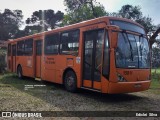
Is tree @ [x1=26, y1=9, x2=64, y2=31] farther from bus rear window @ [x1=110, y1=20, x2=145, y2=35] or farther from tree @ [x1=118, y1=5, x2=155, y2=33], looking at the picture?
bus rear window @ [x1=110, y1=20, x2=145, y2=35]

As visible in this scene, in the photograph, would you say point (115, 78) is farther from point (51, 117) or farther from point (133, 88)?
point (51, 117)

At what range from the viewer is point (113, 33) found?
348 inches

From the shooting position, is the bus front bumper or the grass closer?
the bus front bumper

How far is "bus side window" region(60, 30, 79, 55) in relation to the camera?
10906 mm

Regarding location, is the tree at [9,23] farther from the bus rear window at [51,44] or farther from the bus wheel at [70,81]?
the bus wheel at [70,81]

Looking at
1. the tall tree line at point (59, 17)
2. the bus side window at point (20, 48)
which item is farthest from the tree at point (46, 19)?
the bus side window at point (20, 48)

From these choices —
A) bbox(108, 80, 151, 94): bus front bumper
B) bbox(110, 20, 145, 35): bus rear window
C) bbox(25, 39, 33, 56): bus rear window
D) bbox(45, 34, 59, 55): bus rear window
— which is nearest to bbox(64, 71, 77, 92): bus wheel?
bbox(45, 34, 59, 55): bus rear window

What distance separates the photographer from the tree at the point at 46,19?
71625 mm

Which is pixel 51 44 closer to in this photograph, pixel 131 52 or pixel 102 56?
pixel 102 56

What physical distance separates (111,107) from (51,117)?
2.36 m

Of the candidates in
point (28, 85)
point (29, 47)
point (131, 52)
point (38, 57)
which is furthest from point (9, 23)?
point (131, 52)

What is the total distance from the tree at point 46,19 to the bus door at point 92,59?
2425 inches

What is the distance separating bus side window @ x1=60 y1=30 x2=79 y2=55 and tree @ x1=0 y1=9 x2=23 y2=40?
5346 centimetres

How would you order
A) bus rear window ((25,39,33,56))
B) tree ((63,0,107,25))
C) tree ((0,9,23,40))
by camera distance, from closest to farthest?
bus rear window ((25,39,33,56)) < tree ((63,0,107,25)) < tree ((0,9,23,40))
